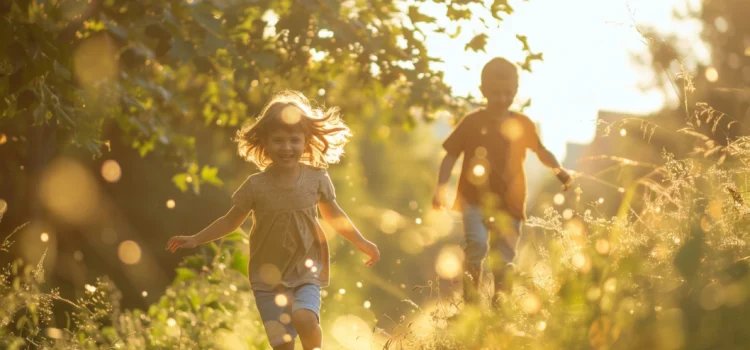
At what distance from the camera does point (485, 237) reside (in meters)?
6.67

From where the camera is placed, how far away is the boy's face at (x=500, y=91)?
22.4 ft

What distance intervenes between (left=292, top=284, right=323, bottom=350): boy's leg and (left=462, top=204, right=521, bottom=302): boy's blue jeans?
1.91m

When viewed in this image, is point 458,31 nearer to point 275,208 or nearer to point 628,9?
point 275,208

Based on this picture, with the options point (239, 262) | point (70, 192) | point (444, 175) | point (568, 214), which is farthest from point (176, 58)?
point (70, 192)

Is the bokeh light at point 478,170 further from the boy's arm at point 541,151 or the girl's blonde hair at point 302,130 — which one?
the girl's blonde hair at point 302,130

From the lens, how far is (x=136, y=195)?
16.5 metres

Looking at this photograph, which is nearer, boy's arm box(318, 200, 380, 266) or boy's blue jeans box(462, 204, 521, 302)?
boy's arm box(318, 200, 380, 266)

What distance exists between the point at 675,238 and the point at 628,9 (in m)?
1.05

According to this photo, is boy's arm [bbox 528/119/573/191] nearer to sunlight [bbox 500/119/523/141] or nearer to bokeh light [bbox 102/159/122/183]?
sunlight [bbox 500/119/523/141]

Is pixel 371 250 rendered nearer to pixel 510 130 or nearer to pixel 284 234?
pixel 284 234

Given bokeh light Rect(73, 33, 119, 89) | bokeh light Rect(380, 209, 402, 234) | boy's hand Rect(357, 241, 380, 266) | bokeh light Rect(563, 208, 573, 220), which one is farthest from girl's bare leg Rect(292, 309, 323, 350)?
bokeh light Rect(380, 209, 402, 234)

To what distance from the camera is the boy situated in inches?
265

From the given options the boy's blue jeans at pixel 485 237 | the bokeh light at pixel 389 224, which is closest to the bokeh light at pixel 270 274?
the boy's blue jeans at pixel 485 237

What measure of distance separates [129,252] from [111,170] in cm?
171
